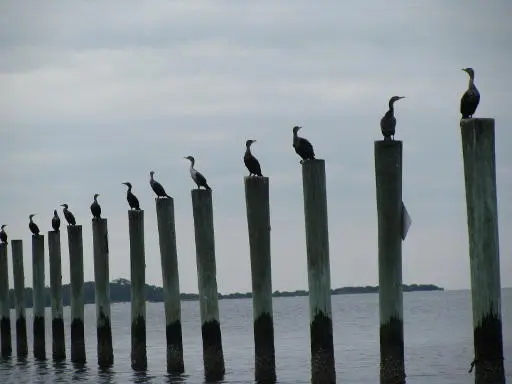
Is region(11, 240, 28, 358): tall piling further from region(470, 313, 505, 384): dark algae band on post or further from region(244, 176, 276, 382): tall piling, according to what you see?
region(470, 313, 505, 384): dark algae band on post

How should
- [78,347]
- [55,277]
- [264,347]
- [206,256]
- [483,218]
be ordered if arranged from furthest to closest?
[55,277], [78,347], [206,256], [264,347], [483,218]

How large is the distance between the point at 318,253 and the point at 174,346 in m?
6.27

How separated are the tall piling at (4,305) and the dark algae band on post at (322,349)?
1823cm

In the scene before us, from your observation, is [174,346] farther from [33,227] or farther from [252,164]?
[33,227]

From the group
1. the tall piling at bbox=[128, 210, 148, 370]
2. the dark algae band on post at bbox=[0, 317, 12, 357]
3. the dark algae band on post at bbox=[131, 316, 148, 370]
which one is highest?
the tall piling at bbox=[128, 210, 148, 370]

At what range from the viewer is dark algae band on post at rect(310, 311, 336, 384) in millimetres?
16531

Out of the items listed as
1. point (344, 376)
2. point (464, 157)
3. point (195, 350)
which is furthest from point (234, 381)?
point (195, 350)

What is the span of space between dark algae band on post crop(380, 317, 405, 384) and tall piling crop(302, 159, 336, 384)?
1.32 meters

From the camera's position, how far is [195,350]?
39.5m

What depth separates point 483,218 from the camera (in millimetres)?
13570

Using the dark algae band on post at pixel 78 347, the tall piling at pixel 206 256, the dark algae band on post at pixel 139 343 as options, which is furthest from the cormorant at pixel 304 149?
the dark algae band on post at pixel 78 347

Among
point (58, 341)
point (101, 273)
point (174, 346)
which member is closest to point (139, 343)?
point (174, 346)

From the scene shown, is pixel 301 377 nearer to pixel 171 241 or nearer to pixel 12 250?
pixel 171 241

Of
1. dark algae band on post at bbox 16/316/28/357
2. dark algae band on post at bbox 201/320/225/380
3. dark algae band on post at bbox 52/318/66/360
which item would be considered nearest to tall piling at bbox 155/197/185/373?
dark algae band on post at bbox 201/320/225/380
